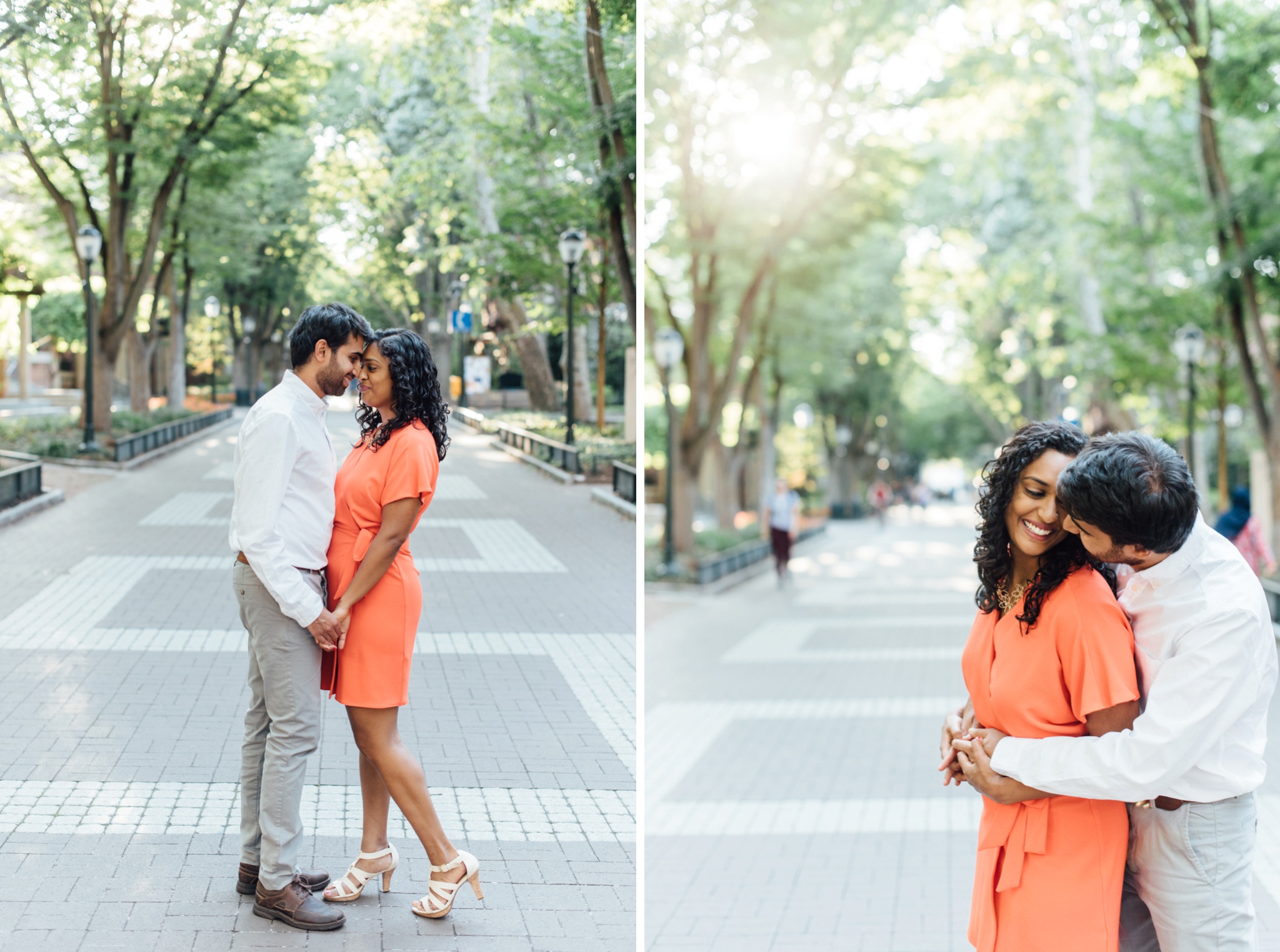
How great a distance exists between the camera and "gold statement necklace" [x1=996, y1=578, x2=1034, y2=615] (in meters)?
2.71

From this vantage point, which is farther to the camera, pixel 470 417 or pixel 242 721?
pixel 470 417

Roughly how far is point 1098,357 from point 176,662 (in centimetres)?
2188

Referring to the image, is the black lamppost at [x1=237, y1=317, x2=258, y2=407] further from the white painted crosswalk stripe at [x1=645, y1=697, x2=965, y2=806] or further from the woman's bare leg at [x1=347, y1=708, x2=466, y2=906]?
the white painted crosswalk stripe at [x1=645, y1=697, x2=965, y2=806]

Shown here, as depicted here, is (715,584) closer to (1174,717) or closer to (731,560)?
(731,560)

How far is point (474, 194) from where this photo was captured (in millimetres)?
6574

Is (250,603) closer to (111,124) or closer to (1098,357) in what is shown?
(111,124)

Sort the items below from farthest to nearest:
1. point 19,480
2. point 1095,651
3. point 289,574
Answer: point 19,480 → point 289,574 → point 1095,651

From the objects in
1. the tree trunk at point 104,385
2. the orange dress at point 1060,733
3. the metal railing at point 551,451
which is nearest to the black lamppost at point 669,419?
the metal railing at point 551,451

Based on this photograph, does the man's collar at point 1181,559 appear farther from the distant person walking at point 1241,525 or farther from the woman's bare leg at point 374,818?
the distant person walking at point 1241,525

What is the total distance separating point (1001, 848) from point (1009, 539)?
737mm

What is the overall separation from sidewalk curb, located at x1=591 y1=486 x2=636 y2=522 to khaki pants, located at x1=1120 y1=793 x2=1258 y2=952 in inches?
131

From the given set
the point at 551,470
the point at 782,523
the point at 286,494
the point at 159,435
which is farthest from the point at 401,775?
the point at 782,523

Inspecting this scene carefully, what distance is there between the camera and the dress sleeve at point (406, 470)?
142 inches

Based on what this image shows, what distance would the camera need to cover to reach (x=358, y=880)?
156 inches
